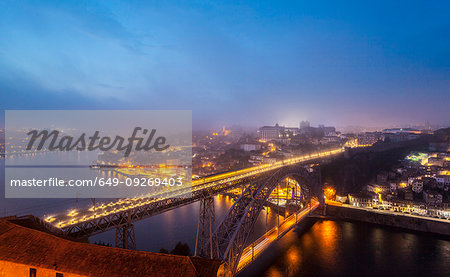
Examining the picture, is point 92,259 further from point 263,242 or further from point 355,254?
point 355,254

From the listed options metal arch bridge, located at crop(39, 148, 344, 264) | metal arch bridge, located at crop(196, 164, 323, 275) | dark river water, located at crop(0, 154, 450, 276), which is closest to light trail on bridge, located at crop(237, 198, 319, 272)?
metal arch bridge, located at crop(196, 164, 323, 275)

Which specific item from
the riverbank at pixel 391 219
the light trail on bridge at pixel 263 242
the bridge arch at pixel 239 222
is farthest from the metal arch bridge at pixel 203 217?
the riverbank at pixel 391 219

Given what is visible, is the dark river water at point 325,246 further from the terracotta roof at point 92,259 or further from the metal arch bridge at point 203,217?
the terracotta roof at point 92,259

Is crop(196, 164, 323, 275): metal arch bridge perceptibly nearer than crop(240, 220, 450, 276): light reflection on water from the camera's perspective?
Yes

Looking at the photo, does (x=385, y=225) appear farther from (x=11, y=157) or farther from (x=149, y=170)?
(x=11, y=157)

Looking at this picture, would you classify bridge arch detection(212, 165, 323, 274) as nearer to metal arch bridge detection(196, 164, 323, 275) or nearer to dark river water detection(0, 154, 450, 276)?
metal arch bridge detection(196, 164, 323, 275)

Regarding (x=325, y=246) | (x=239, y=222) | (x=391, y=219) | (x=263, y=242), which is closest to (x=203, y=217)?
(x=239, y=222)
